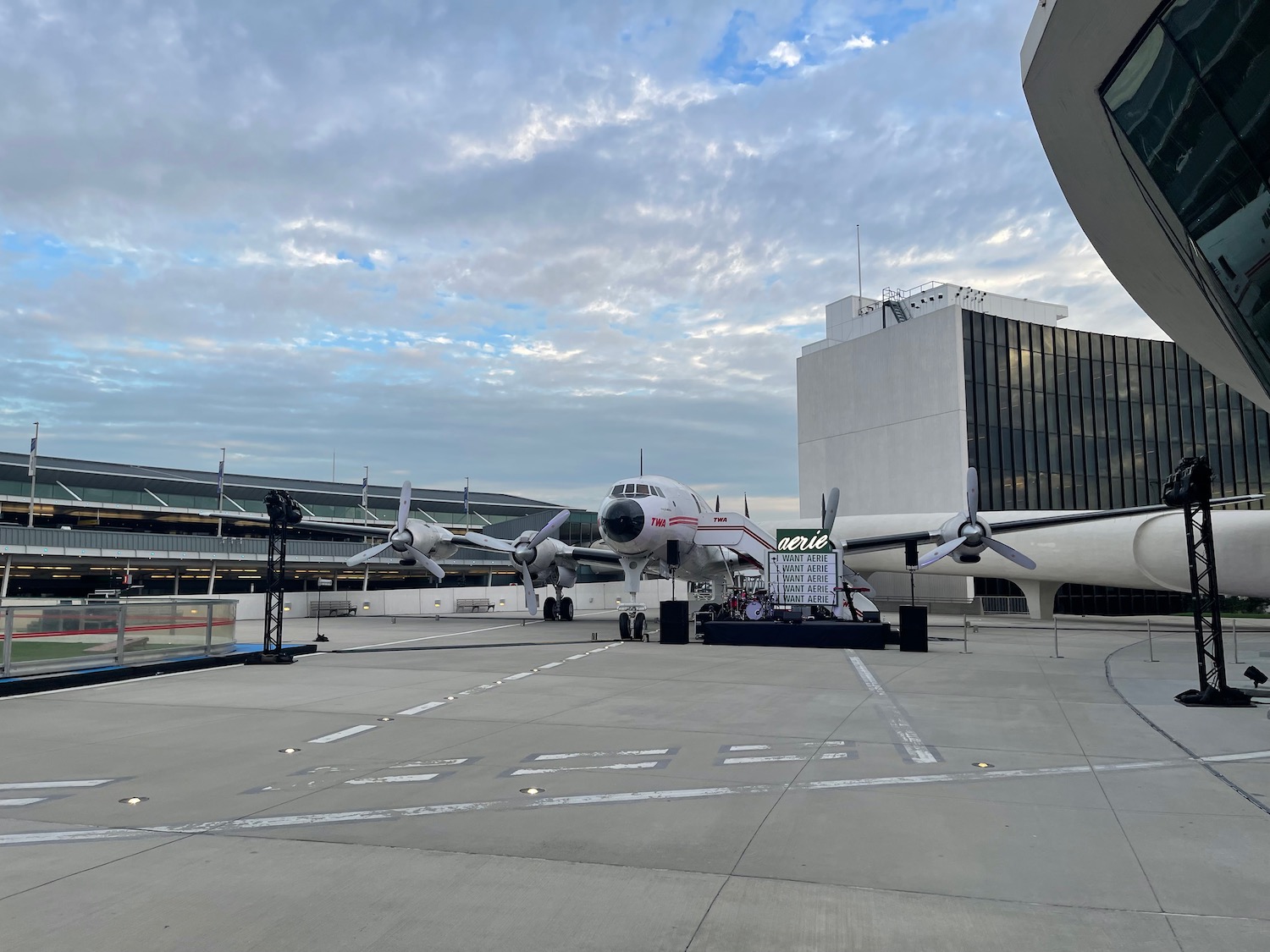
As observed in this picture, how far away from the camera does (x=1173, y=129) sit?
975 centimetres

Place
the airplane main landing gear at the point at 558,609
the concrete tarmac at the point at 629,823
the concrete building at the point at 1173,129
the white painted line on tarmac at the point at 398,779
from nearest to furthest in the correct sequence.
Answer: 1. the concrete tarmac at the point at 629,823
2. the white painted line on tarmac at the point at 398,779
3. the concrete building at the point at 1173,129
4. the airplane main landing gear at the point at 558,609

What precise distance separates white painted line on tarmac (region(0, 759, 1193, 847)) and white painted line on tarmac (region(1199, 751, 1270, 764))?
0.99 ft

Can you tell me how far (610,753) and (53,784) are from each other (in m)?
5.43

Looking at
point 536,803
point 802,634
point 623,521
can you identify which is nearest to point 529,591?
point 623,521

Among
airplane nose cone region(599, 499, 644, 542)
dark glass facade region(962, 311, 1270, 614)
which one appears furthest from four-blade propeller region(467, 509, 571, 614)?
dark glass facade region(962, 311, 1270, 614)

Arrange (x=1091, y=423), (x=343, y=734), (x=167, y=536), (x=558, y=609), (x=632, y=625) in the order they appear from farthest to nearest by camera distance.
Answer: (x=1091, y=423) < (x=167, y=536) < (x=558, y=609) < (x=632, y=625) < (x=343, y=734)

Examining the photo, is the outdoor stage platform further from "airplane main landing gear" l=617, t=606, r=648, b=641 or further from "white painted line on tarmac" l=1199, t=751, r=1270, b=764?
"white painted line on tarmac" l=1199, t=751, r=1270, b=764

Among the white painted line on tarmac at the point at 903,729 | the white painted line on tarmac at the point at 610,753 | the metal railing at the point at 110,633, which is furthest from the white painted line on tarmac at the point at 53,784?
the white painted line on tarmac at the point at 903,729

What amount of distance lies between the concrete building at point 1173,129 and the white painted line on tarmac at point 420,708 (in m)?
12.6

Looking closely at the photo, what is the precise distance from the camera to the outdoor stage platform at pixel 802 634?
23.9 meters

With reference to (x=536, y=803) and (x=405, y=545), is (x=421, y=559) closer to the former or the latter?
(x=405, y=545)

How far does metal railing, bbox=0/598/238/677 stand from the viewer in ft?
45.4

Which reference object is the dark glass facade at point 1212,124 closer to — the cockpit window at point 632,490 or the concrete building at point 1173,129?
the concrete building at point 1173,129

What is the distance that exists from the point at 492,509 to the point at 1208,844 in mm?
77001
